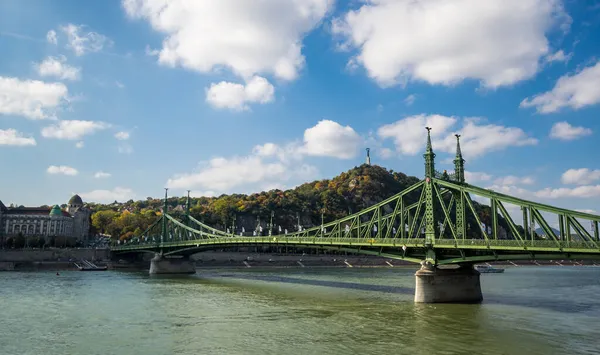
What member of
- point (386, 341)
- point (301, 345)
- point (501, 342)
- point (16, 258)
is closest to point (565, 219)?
point (501, 342)

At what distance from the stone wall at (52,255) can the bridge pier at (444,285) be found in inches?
3142

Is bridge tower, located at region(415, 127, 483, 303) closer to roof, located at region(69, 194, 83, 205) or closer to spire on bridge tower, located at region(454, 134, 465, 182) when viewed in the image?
spire on bridge tower, located at region(454, 134, 465, 182)

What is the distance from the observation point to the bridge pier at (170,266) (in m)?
86.7

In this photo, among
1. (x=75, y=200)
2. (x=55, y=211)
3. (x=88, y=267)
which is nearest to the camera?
(x=88, y=267)

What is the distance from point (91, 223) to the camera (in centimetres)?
15750

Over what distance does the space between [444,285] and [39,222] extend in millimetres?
126776

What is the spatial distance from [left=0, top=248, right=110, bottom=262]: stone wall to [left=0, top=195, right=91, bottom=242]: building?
32.4 m

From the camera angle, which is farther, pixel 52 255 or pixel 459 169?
pixel 52 255

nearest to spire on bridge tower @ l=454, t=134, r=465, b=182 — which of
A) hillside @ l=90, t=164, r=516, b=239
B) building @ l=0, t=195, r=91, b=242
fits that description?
hillside @ l=90, t=164, r=516, b=239

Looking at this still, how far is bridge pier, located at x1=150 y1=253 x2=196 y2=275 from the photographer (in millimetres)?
86688

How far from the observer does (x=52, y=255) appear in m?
95.2

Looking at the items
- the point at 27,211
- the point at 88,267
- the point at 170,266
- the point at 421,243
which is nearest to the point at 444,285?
the point at 421,243

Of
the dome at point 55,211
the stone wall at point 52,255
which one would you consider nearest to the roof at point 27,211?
the dome at point 55,211

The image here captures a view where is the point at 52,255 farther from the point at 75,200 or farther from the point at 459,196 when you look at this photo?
A: the point at 459,196
